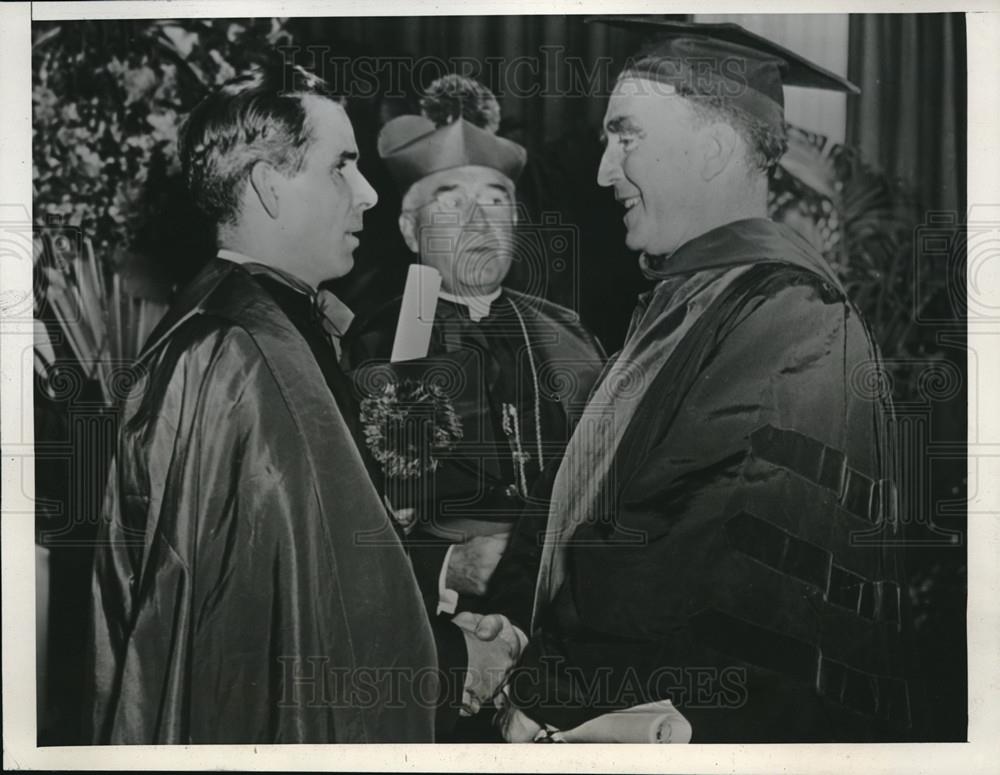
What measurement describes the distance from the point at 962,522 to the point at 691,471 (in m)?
0.77

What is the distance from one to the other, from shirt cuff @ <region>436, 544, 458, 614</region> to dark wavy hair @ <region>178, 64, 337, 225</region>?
1082 millimetres

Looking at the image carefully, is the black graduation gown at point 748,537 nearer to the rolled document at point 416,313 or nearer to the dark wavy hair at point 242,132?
the rolled document at point 416,313

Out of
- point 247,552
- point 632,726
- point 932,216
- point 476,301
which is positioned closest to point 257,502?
point 247,552

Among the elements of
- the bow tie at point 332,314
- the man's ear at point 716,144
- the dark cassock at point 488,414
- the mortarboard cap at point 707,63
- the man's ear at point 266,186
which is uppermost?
the mortarboard cap at point 707,63

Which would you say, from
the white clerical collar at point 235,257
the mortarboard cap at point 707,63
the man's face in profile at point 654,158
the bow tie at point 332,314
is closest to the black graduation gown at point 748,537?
the man's face in profile at point 654,158

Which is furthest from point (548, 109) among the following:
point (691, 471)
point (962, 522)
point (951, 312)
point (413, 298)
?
point (962, 522)

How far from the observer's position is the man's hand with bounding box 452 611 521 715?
2.32 metres

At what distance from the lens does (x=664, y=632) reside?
2303mm

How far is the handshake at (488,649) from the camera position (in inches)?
91.2

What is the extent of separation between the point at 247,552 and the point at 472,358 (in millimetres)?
786

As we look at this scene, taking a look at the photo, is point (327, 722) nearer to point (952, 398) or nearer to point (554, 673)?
point (554, 673)

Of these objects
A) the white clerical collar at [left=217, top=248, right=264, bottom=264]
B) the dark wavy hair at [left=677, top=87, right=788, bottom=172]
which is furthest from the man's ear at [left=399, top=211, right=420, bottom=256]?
the dark wavy hair at [left=677, top=87, right=788, bottom=172]

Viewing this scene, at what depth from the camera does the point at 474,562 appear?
231 cm

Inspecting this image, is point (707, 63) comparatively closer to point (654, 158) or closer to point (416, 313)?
point (654, 158)
